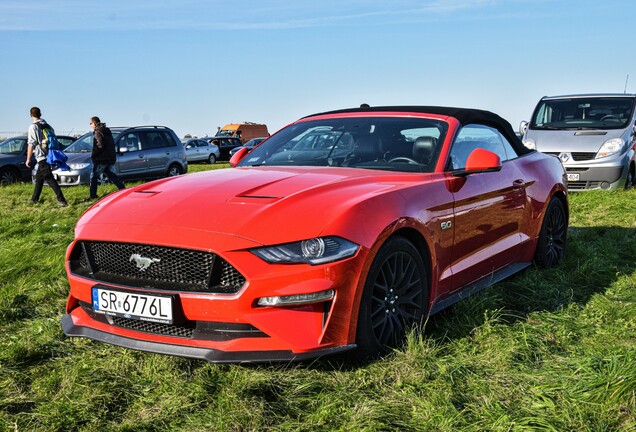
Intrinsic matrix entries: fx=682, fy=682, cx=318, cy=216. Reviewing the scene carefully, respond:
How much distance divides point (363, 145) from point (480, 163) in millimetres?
803

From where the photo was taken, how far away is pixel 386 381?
329cm

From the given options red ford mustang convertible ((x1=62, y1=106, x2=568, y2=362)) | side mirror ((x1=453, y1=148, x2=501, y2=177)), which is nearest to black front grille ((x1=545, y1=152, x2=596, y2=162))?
red ford mustang convertible ((x1=62, y1=106, x2=568, y2=362))

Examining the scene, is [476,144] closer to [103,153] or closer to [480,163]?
[480,163]

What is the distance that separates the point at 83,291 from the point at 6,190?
12.2 metres

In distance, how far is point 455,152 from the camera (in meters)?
4.59

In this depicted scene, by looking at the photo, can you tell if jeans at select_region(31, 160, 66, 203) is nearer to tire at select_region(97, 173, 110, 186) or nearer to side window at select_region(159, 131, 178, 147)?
tire at select_region(97, 173, 110, 186)

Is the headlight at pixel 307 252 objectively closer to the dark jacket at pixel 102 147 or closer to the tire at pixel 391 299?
the tire at pixel 391 299

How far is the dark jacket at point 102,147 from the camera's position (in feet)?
42.9

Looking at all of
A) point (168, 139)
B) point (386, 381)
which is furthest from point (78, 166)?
point (386, 381)

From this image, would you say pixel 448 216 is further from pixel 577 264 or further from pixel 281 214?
pixel 577 264

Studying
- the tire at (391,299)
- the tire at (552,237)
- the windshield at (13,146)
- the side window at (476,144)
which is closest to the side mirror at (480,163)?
the side window at (476,144)

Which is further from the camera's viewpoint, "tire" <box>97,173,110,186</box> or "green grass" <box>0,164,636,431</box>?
"tire" <box>97,173,110,186</box>

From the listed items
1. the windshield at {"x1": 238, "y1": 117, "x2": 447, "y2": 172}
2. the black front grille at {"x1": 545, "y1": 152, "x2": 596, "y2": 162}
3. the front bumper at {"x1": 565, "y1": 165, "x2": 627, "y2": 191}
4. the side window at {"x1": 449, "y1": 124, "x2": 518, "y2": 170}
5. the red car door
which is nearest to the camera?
the red car door

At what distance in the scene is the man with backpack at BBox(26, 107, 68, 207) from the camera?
11.9 m
